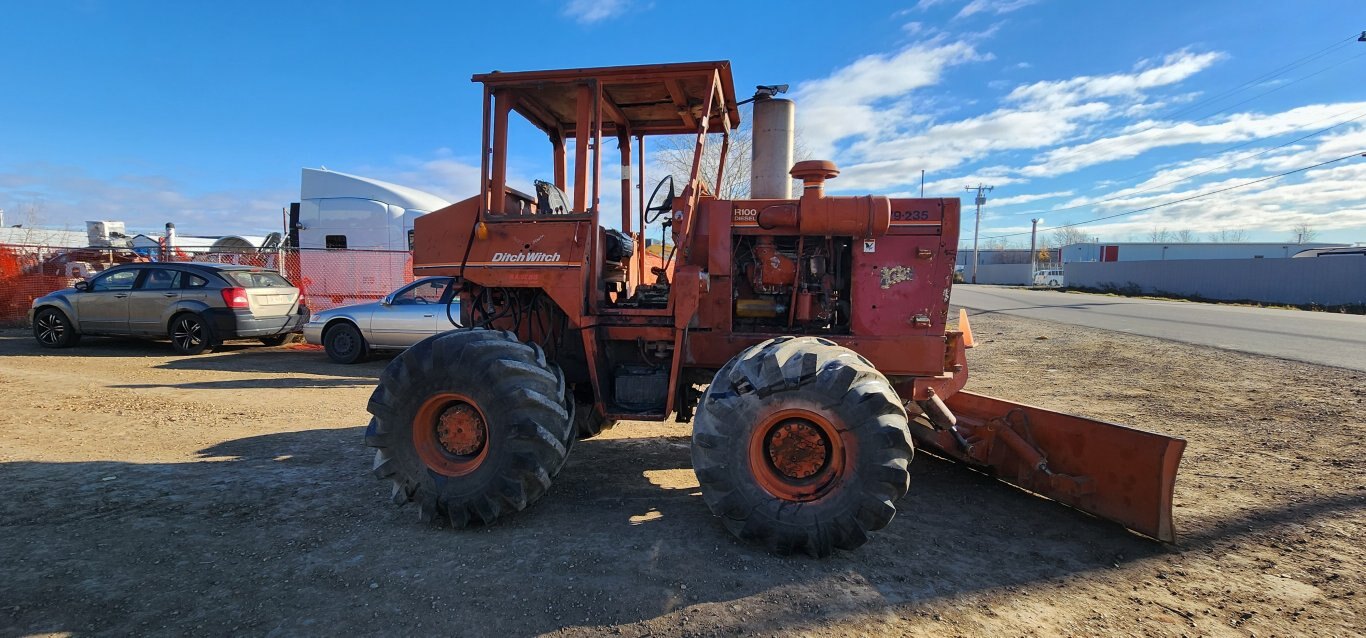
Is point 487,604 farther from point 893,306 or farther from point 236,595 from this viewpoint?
point 893,306

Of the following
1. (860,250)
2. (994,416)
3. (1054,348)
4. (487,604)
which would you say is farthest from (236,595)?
(1054,348)

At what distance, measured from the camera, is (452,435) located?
3.77 metres

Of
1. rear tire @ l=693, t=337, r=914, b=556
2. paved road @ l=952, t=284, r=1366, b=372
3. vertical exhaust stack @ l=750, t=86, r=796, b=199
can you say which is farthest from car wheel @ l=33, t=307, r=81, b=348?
paved road @ l=952, t=284, r=1366, b=372

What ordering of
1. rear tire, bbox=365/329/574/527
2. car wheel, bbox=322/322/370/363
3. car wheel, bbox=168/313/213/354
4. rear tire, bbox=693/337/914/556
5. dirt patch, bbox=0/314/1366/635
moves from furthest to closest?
car wheel, bbox=168/313/213/354 → car wheel, bbox=322/322/370/363 → rear tire, bbox=365/329/574/527 → rear tire, bbox=693/337/914/556 → dirt patch, bbox=0/314/1366/635

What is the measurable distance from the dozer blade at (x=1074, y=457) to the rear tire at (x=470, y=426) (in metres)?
2.70

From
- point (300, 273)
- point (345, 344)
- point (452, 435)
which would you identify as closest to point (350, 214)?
point (300, 273)

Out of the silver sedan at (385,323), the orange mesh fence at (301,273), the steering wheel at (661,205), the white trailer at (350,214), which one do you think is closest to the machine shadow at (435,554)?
the steering wheel at (661,205)

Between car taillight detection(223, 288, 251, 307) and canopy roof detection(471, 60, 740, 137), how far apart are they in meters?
8.46

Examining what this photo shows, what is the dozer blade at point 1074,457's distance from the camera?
135 inches

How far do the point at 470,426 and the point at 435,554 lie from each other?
75cm

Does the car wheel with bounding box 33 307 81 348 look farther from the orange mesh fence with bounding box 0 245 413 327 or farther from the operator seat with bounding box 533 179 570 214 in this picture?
the operator seat with bounding box 533 179 570 214

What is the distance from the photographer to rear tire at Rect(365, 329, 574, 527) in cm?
358

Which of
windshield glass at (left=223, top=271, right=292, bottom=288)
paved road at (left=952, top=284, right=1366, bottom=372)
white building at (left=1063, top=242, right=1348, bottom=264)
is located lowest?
paved road at (left=952, top=284, right=1366, bottom=372)

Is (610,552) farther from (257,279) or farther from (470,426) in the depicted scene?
(257,279)
